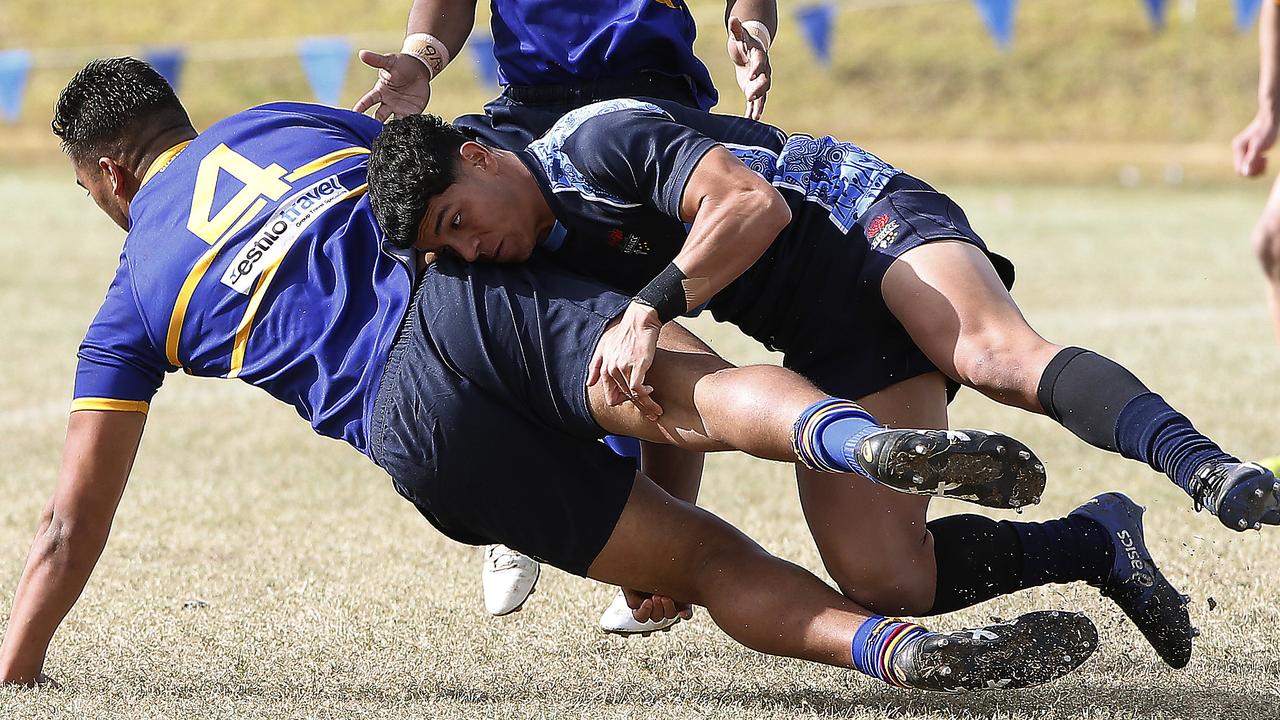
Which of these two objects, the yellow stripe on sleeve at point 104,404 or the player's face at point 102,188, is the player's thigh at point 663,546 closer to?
the yellow stripe on sleeve at point 104,404

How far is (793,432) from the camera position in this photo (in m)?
2.85

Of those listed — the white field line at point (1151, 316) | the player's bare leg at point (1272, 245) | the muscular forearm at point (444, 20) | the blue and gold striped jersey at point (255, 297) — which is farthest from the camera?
the white field line at point (1151, 316)

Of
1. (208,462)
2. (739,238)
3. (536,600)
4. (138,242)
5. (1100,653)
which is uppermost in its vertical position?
(739,238)

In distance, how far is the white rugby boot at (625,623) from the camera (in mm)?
3764

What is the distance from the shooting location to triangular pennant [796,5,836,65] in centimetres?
1812

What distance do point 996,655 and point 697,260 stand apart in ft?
2.97

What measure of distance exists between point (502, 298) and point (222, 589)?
1.71 meters

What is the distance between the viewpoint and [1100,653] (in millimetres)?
3723

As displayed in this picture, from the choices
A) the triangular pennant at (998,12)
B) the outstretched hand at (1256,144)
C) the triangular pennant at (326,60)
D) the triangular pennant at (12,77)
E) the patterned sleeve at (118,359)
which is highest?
the triangular pennant at (998,12)

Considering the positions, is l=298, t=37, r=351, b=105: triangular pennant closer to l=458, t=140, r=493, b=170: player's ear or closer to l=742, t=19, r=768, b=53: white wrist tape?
l=742, t=19, r=768, b=53: white wrist tape

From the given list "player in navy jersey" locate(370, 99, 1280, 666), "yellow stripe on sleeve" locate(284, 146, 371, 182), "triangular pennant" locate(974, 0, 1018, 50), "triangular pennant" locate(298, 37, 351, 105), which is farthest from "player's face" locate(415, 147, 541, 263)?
"triangular pennant" locate(974, 0, 1018, 50)

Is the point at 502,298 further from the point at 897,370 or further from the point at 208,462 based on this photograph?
the point at 208,462

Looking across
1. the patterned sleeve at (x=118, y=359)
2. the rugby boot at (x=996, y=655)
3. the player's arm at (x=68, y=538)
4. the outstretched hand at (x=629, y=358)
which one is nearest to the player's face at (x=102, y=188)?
the patterned sleeve at (x=118, y=359)

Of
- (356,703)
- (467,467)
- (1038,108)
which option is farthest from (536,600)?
(1038,108)
